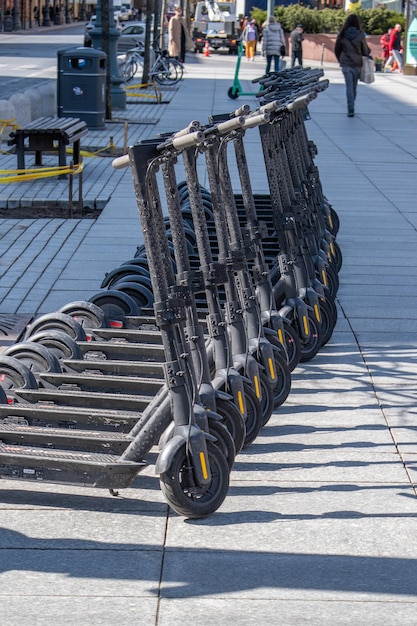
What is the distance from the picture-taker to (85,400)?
17.2 feet

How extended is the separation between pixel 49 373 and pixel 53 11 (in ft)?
341

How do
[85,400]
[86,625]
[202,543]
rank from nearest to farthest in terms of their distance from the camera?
[86,625]
[202,543]
[85,400]

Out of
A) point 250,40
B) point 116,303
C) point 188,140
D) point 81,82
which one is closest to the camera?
point 188,140

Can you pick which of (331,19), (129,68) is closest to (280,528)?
(129,68)

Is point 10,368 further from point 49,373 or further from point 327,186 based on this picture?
point 327,186

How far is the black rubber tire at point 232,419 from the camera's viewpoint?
4844mm

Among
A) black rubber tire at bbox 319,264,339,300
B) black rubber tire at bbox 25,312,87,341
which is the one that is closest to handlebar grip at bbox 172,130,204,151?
black rubber tire at bbox 25,312,87,341

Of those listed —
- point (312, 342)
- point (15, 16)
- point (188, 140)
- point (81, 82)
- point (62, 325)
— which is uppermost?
point (188, 140)

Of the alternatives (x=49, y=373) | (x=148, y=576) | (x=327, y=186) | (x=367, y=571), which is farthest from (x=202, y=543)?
(x=327, y=186)

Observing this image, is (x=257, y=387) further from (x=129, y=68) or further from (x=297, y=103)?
(x=129, y=68)

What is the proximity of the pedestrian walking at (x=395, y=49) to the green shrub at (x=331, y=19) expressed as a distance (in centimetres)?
614

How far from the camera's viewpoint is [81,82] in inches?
709

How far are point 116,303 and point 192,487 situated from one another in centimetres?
236

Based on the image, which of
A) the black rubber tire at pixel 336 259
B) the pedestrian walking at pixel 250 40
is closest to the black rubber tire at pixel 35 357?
the black rubber tire at pixel 336 259
